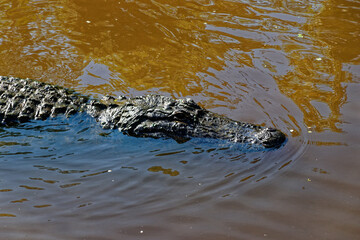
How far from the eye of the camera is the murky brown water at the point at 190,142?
414cm

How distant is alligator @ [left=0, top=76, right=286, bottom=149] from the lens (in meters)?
5.18

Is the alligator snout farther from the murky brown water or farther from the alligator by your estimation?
the murky brown water

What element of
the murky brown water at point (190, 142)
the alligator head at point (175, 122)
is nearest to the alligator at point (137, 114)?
the alligator head at point (175, 122)

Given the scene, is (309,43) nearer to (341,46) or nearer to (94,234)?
(341,46)

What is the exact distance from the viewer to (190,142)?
5.30 meters

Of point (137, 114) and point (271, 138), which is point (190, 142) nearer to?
point (137, 114)

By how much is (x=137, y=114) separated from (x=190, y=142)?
85 centimetres

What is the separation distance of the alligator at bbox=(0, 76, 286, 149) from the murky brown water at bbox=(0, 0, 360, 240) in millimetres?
171

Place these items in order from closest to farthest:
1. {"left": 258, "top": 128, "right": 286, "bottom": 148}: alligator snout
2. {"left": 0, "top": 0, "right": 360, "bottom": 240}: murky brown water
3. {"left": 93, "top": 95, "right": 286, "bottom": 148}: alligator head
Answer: {"left": 0, "top": 0, "right": 360, "bottom": 240}: murky brown water, {"left": 258, "top": 128, "right": 286, "bottom": 148}: alligator snout, {"left": 93, "top": 95, "right": 286, "bottom": 148}: alligator head

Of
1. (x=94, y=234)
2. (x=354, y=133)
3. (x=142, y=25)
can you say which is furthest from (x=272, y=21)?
(x=94, y=234)

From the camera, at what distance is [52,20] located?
29.9 feet

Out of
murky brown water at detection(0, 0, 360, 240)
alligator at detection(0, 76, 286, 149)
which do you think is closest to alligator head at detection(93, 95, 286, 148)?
alligator at detection(0, 76, 286, 149)

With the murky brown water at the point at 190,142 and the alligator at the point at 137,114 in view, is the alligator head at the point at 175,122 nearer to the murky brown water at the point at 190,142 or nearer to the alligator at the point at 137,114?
the alligator at the point at 137,114

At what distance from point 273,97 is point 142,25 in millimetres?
3663
